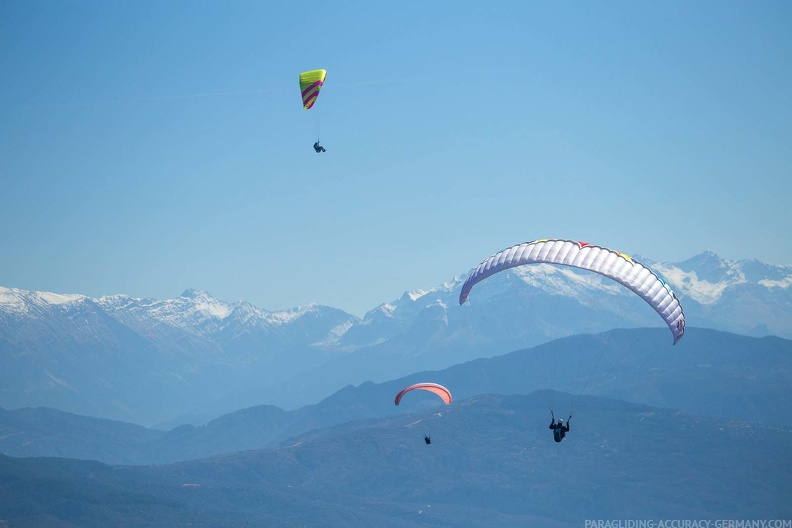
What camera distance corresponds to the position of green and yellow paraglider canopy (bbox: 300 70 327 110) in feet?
353

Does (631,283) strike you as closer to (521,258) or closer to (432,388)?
(521,258)

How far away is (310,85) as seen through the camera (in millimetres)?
108625

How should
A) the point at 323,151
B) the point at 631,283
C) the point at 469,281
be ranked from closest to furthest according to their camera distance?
the point at 631,283, the point at 469,281, the point at 323,151

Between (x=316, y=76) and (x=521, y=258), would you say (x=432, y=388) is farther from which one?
(x=316, y=76)

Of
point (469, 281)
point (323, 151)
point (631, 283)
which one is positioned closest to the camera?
point (631, 283)

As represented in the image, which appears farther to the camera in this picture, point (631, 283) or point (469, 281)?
point (469, 281)

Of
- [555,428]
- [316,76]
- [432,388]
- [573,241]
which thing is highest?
[316,76]

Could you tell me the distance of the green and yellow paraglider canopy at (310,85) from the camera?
10769cm

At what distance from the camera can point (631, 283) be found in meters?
84.9

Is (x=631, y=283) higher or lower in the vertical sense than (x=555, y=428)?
higher

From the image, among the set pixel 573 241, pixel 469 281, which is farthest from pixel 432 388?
pixel 573 241

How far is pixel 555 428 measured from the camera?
279 ft

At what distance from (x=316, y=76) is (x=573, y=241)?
37320 mm

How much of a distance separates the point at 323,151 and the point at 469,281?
26.8 metres
